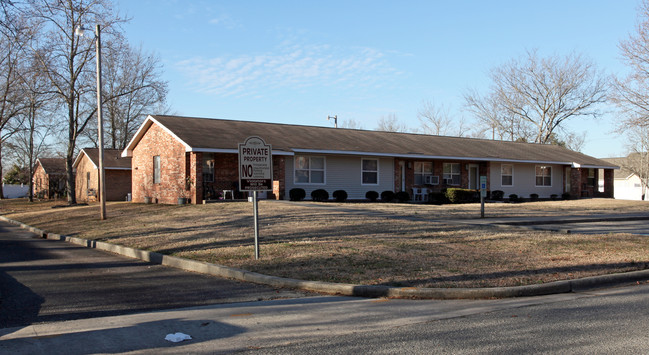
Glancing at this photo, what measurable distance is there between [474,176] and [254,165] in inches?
1039

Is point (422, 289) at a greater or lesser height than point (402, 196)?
lesser

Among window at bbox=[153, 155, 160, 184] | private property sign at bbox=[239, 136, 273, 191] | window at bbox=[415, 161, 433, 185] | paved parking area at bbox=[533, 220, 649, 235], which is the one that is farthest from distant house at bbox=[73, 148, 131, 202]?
paved parking area at bbox=[533, 220, 649, 235]

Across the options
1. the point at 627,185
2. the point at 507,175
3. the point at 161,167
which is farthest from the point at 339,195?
the point at 627,185

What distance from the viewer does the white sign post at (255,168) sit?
34.2 ft

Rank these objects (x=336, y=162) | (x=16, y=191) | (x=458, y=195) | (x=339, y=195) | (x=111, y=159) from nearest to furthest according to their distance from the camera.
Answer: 1. (x=339, y=195)
2. (x=336, y=162)
3. (x=458, y=195)
4. (x=111, y=159)
5. (x=16, y=191)

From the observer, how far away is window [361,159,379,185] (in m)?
29.6

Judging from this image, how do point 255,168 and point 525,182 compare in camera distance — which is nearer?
point 255,168

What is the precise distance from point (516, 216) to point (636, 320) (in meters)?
13.3

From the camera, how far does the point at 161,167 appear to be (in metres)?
26.8

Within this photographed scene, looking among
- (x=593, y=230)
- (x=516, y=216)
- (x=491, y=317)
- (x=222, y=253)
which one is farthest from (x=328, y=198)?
(x=491, y=317)

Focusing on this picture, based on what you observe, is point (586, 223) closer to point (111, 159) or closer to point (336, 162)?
point (336, 162)

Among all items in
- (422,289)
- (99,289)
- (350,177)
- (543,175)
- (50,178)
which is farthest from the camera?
(50,178)

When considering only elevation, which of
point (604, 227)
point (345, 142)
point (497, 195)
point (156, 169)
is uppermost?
point (345, 142)

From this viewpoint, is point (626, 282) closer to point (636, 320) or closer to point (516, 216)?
point (636, 320)
